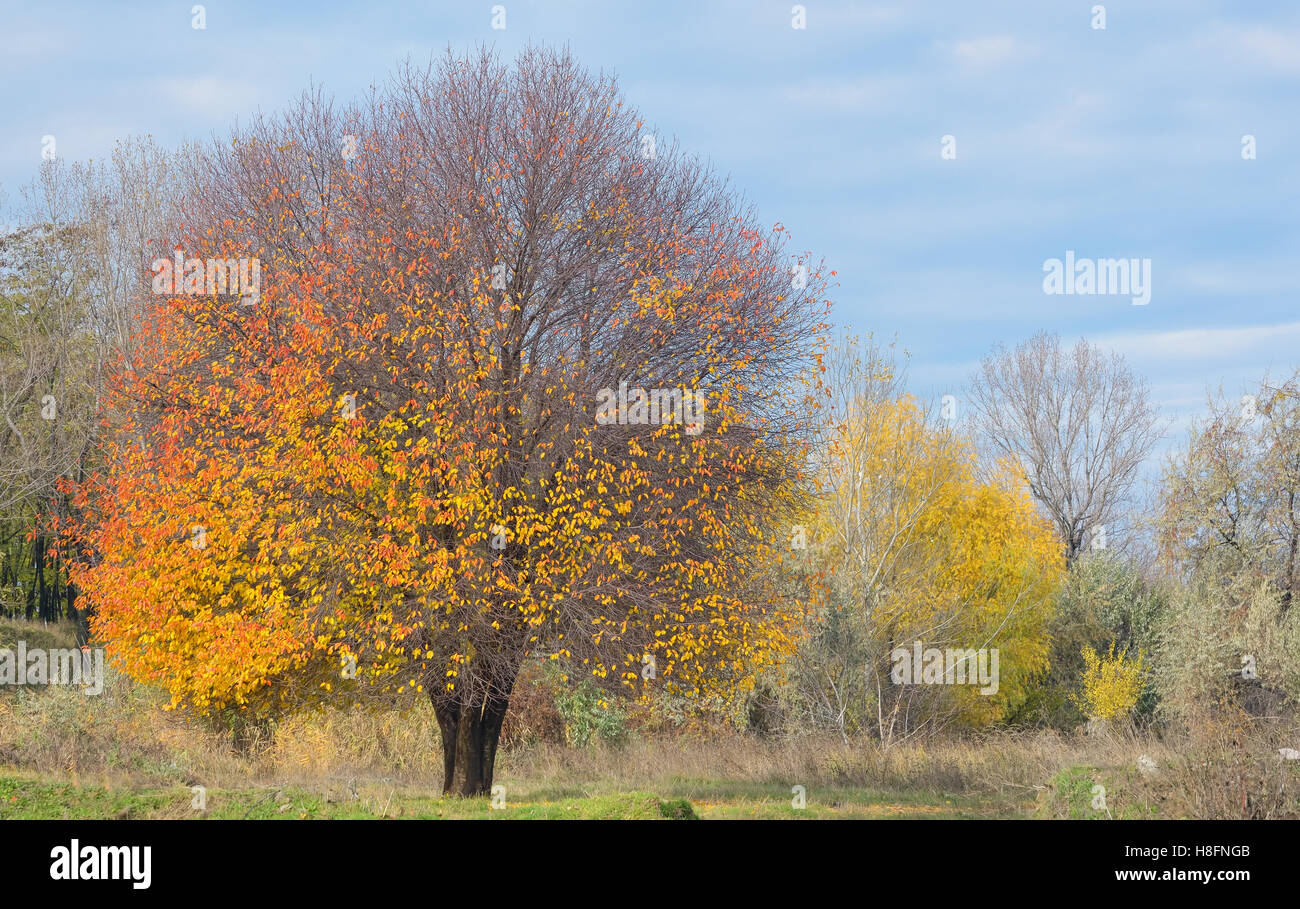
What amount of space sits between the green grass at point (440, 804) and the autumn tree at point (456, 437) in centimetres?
174

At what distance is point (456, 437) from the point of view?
15.8 metres

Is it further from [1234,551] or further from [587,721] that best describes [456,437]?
[1234,551]

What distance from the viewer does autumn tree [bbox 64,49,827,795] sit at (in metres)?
15.9

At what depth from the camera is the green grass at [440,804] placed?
43.8 feet

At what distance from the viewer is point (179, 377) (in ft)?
58.4

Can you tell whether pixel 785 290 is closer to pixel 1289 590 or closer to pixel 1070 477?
pixel 1289 590

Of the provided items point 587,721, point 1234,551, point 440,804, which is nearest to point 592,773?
point 587,721

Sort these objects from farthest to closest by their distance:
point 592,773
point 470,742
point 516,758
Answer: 1. point 516,758
2. point 592,773
3. point 470,742

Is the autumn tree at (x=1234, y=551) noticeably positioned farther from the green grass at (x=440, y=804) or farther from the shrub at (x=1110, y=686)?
the green grass at (x=440, y=804)

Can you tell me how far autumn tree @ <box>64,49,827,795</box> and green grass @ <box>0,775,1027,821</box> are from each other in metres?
1.74

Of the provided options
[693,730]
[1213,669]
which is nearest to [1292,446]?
[1213,669]

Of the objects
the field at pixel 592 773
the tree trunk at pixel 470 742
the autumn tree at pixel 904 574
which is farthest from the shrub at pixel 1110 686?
the tree trunk at pixel 470 742

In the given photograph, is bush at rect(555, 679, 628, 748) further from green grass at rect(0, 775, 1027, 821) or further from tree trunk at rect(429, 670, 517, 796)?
tree trunk at rect(429, 670, 517, 796)

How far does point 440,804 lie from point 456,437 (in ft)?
18.0
